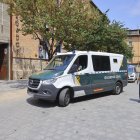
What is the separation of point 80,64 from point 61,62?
83 cm

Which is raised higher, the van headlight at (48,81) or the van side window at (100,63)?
the van side window at (100,63)

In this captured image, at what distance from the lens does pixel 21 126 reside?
8492 mm

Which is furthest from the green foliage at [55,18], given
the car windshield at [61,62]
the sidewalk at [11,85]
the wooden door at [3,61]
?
the wooden door at [3,61]

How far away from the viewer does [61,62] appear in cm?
1283

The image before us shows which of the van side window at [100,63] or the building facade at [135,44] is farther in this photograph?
the building facade at [135,44]

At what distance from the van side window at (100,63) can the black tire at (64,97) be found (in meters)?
2.27

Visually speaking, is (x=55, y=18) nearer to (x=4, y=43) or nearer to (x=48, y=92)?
(x=48, y=92)

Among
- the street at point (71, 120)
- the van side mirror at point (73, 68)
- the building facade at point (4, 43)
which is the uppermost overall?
the building facade at point (4, 43)

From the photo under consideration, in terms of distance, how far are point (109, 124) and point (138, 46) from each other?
52695mm

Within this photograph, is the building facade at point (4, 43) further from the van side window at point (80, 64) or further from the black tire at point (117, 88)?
the van side window at point (80, 64)

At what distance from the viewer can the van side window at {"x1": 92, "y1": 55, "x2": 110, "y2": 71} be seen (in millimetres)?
13895

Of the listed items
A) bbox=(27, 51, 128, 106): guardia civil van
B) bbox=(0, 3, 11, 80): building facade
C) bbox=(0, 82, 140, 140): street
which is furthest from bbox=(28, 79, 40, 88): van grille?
bbox=(0, 3, 11, 80): building facade

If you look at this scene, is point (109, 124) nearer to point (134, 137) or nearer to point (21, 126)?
point (134, 137)

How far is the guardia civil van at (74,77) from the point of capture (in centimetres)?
1170
